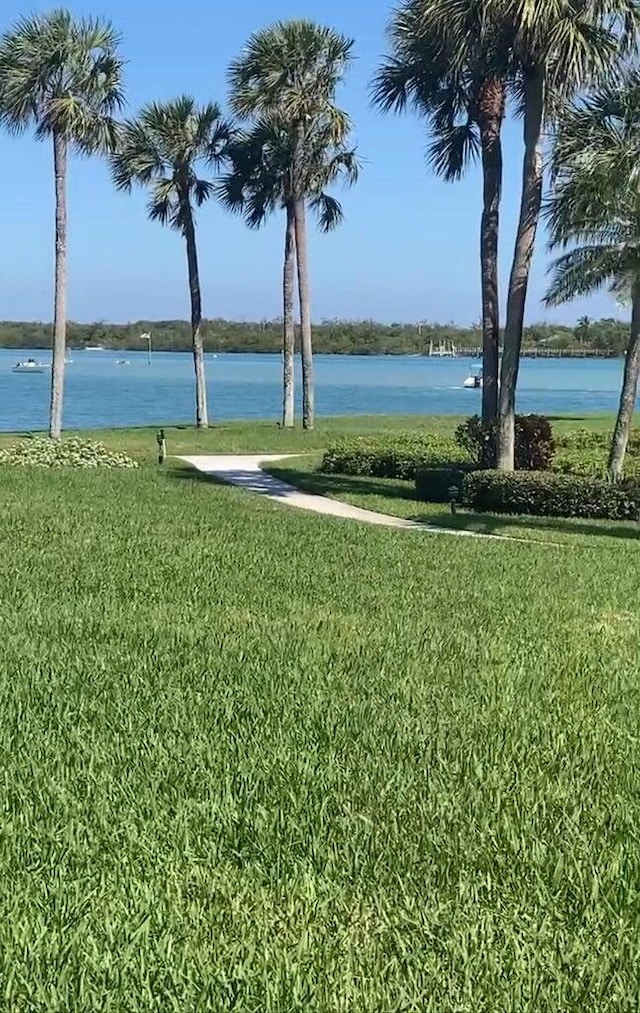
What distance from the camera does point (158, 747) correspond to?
4.64 m

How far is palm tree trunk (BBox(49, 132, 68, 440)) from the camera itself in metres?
26.7

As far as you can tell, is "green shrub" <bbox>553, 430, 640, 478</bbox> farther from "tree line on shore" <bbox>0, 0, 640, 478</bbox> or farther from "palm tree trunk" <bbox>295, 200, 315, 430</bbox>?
"palm tree trunk" <bbox>295, 200, 315, 430</bbox>

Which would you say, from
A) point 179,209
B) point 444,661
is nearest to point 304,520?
point 444,661

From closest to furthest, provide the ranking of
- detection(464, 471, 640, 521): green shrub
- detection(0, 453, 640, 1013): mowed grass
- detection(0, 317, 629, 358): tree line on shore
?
detection(0, 453, 640, 1013): mowed grass, detection(464, 471, 640, 521): green shrub, detection(0, 317, 629, 358): tree line on shore

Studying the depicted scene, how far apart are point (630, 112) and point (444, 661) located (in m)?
14.8

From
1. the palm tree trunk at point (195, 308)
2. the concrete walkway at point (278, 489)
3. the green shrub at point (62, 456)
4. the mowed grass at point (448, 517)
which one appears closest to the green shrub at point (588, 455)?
the mowed grass at point (448, 517)

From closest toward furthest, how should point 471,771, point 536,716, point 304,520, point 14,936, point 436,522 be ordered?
point 14,936, point 471,771, point 536,716, point 304,520, point 436,522

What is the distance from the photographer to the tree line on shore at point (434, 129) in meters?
15.6

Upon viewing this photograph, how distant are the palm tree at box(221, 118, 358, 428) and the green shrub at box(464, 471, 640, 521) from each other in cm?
1681

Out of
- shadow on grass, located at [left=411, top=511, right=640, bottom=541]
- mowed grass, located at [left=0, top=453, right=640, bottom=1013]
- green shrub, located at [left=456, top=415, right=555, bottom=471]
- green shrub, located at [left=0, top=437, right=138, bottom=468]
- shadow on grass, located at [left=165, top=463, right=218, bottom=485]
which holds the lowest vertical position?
shadow on grass, located at [left=411, top=511, right=640, bottom=541]

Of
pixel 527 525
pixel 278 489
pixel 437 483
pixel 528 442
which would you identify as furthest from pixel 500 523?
pixel 528 442

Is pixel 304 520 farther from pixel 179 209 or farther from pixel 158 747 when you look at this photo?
pixel 179 209

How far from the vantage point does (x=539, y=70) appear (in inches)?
609

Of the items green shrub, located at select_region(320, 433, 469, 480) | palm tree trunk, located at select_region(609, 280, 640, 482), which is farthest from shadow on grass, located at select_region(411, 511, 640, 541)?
green shrub, located at select_region(320, 433, 469, 480)
